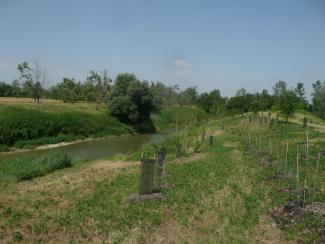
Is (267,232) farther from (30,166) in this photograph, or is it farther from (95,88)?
(95,88)

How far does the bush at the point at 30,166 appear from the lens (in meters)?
19.8

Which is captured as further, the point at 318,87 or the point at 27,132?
the point at 318,87

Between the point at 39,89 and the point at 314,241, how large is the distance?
66.9 metres

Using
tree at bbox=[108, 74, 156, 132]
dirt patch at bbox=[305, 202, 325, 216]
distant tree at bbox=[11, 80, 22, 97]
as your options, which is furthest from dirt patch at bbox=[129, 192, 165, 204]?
distant tree at bbox=[11, 80, 22, 97]

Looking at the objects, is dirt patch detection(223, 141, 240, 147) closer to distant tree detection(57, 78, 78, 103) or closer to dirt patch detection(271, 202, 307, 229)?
dirt patch detection(271, 202, 307, 229)

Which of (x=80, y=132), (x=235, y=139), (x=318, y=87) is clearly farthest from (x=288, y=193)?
(x=318, y=87)

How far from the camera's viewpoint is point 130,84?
202ft

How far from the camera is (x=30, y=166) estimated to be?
841 inches

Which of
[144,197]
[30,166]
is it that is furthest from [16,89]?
[144,197]

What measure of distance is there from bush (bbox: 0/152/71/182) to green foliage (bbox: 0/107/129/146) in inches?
697

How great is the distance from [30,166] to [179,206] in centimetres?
1139

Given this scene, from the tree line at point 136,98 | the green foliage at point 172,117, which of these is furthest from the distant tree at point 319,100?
the green foliage at point 172,117

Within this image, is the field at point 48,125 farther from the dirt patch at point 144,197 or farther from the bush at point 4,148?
the dirt patch at point 144,197

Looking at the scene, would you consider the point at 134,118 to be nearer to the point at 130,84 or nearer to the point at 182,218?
the point at 130,84
